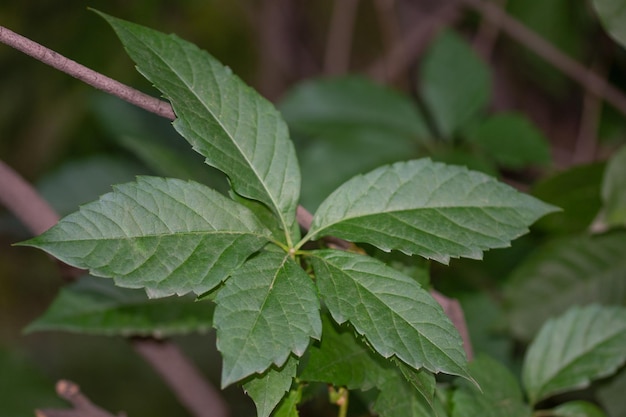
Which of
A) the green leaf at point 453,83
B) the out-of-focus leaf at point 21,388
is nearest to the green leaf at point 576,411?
the green leaf at point 453,83

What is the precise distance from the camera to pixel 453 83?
148cm

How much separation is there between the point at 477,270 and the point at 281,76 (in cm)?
112

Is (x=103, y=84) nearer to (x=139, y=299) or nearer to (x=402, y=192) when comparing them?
(x=402, y=192)

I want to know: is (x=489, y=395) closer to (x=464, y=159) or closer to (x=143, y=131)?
(x=464, y=159)

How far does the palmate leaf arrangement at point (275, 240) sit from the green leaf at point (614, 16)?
438 mm

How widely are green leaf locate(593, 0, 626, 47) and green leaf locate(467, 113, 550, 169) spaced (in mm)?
346

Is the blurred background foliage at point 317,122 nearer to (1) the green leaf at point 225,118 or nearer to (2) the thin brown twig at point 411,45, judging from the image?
A: (2) the thin brown twig at point 411,45

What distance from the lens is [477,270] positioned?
1390 millimetres

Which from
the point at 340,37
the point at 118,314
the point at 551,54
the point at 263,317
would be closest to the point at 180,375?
the point at 118,314

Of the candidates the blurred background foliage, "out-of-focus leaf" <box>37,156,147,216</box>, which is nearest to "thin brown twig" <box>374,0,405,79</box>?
the blurred background foliage

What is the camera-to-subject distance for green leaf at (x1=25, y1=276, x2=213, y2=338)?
0.97 meters

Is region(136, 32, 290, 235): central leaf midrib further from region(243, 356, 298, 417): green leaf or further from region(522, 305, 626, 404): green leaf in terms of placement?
region(522, 305, 626, 404): green leaf

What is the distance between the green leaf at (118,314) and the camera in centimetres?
97

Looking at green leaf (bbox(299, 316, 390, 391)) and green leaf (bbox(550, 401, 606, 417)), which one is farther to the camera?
green leaf (bbox(550, 401, 606, 417))
